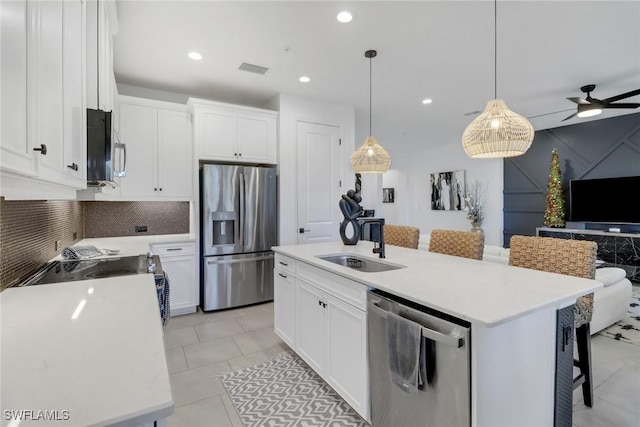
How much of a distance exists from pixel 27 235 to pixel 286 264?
166 cm

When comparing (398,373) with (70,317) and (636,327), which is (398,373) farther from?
(636,327)

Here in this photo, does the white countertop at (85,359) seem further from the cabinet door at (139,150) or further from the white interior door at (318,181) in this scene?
the white interior door at (318,181)

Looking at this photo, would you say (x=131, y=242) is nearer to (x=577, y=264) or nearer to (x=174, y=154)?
(x=174, y=154)

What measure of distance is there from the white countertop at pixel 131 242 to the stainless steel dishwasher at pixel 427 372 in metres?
2.11

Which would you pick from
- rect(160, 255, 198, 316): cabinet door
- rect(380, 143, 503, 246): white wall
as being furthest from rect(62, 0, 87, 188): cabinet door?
rect(380, 143, 503, 246): white wall

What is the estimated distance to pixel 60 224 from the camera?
2.50 meters

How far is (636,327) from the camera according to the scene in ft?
10.4

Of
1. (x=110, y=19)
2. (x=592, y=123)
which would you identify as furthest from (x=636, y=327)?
(x=110, y=19)

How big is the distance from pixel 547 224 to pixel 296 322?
566cm

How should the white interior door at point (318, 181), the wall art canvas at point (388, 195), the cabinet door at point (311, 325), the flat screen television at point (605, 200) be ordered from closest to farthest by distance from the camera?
the cabinet door at point (311, 325) < the white interior door at point (318, 181) < the flat screen television at point (605, 200) < the wall art canvas at point (388, 195)

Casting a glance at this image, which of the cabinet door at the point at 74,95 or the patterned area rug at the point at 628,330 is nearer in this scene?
the cabinet door at the point at 74,95

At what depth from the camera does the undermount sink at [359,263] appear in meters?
2.20

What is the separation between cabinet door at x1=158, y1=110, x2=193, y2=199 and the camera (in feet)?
12.1

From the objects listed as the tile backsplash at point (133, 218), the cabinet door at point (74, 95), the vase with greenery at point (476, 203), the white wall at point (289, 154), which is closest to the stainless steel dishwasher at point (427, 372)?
the cabinet door at point (74, 95)
